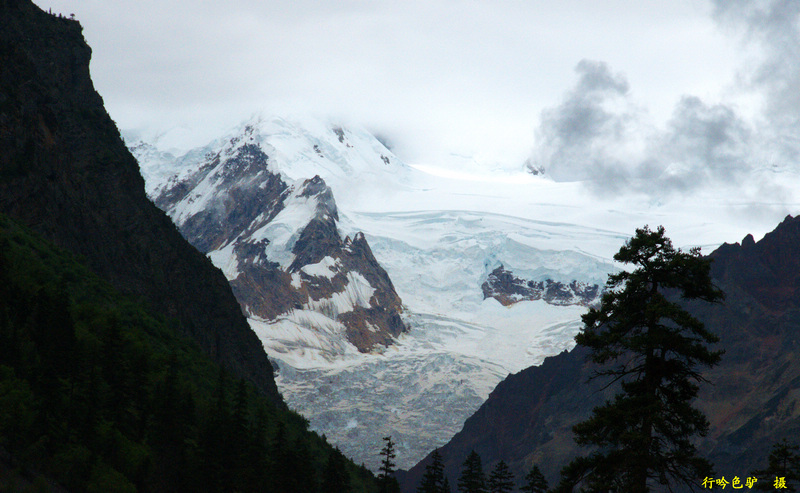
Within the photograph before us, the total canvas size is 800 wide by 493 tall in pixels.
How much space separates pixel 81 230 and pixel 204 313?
38.7 metres

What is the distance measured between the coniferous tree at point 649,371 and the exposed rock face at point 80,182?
74.4m

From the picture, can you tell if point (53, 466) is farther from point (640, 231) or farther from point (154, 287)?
point (154, 287)

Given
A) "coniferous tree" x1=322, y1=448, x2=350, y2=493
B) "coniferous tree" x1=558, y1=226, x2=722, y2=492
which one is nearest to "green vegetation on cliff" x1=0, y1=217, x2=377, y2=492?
"coniferous tree" x1=322, y1=448, x2=350, y2=493

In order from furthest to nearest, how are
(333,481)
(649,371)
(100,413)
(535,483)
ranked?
1. (333,481)
2. (535,483)
3. (100,413)
4. (649,371)

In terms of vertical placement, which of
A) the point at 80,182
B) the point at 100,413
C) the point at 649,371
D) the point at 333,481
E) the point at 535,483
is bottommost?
the point at 333,481

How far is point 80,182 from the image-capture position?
351 ft

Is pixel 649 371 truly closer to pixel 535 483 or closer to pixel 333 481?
pixel 535 483

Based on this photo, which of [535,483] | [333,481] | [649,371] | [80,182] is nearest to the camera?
[649,371]

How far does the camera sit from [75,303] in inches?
3091

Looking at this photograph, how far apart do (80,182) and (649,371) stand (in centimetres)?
9175

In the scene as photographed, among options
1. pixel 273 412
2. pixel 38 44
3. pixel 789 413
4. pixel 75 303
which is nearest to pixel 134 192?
pixel 38 44

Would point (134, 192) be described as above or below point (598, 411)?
above

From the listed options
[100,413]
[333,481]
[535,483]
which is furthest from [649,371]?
[333,481]

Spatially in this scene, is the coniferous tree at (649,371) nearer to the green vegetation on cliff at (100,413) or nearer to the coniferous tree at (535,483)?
the green vegetation on cliff at (100,413)
